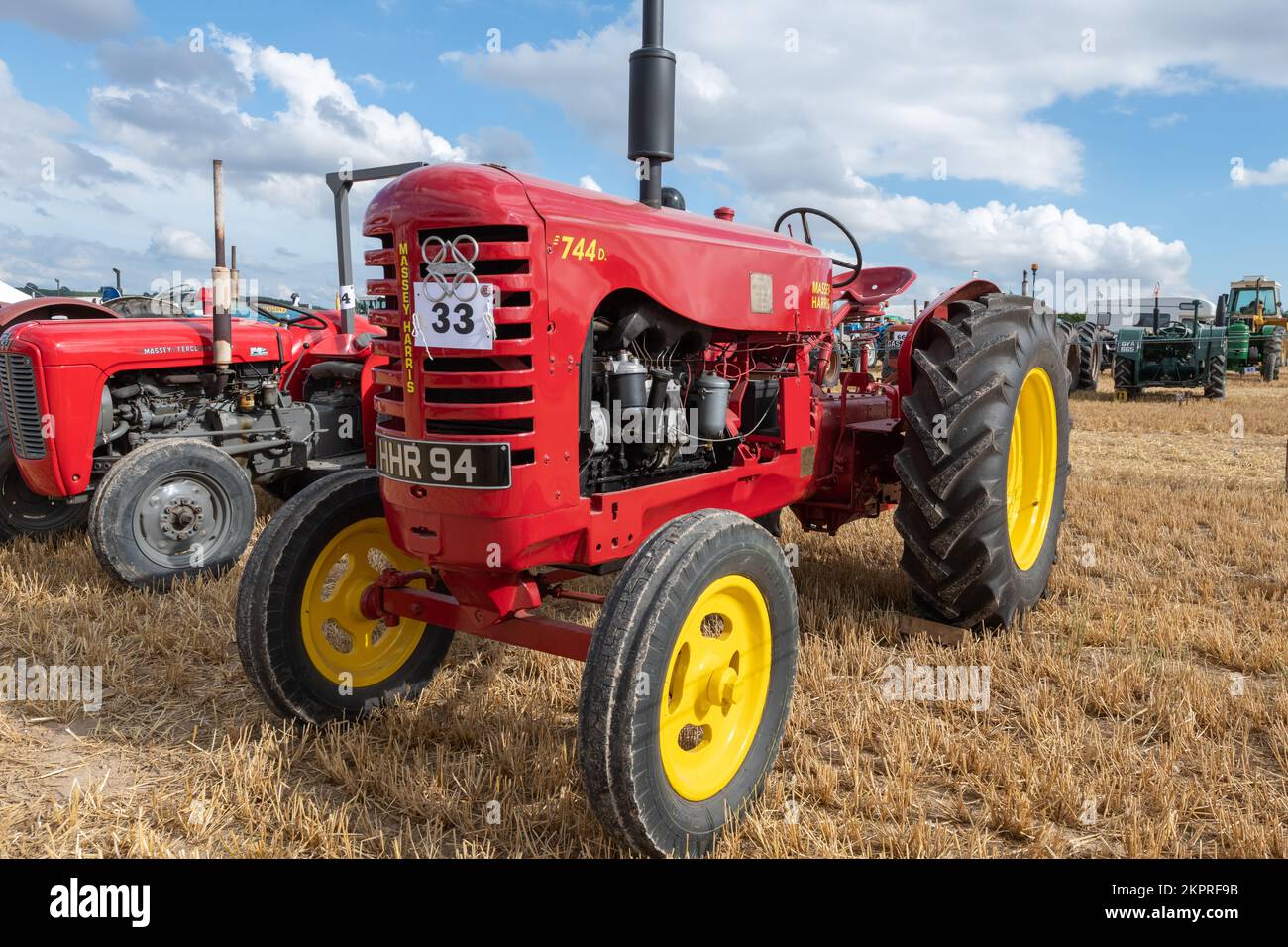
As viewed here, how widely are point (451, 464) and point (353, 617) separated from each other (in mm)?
1048

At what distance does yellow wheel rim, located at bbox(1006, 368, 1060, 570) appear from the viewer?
3.92m

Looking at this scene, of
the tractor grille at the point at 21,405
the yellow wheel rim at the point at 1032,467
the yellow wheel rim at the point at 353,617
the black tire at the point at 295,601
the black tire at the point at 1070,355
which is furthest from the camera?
the tractor grille at the point at 21,405

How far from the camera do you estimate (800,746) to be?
275cm

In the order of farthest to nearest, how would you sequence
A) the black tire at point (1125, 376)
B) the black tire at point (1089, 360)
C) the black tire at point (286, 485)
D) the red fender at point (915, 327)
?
the black tire at point (1089, 360) → the black tire at point (1125, 376) → the black tire at point (286, 485) → the red fender at point (915, 327)

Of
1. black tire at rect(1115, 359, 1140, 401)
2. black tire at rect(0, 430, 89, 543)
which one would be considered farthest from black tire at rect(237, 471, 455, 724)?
black tire at rect(1115, 359, 1140, 401)

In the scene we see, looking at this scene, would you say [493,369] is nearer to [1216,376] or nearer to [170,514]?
[170,514]

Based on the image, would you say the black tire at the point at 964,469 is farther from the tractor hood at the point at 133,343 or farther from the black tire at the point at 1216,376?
the black tire at the point at 1216,376

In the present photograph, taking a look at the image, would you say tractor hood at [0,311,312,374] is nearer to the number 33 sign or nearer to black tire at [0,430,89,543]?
black tire at [0,430,89,543]

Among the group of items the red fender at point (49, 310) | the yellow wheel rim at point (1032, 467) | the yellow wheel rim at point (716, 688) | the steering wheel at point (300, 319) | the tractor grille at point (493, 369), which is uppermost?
the red fender at point (49, 310)

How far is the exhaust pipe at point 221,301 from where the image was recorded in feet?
14.2

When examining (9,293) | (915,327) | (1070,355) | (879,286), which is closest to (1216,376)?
(1070,355)

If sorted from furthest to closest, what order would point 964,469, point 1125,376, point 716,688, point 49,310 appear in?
point 1125,376
point 49,310
point 964,469
point 716,688

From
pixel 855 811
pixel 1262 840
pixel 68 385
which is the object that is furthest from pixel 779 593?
pixel 68 385

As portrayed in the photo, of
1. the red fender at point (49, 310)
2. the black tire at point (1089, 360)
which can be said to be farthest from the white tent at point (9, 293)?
the black tire at point (1089, 360)
